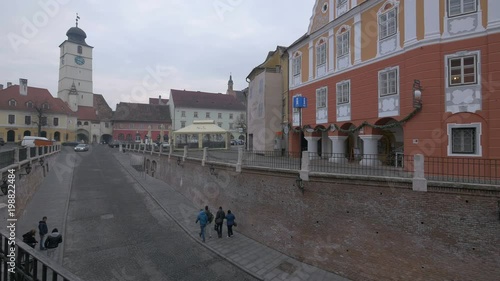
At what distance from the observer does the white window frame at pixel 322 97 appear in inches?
721

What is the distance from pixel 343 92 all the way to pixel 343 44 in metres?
2.92

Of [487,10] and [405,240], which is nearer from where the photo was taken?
[405,240]

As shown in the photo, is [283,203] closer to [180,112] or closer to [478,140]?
[478,140]

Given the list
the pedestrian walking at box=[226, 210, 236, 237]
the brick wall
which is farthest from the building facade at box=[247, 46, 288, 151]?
the pedestrian walking at box=[226, 210, 236, 237]

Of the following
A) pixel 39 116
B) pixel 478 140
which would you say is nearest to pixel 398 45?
pixel 478 140

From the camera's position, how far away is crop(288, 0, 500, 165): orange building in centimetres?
1092

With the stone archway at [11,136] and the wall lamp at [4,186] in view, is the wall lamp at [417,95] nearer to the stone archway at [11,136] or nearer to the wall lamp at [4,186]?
the wall lamp at [4,186]

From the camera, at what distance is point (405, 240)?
9125 millimetres

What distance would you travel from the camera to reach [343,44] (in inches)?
659

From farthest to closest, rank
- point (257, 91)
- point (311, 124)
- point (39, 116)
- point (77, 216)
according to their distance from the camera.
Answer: point (39, 116) < point (257, 91) < point (311, 124) < point (77, 216)

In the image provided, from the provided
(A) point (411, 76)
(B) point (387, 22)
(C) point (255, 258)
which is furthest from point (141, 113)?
(A) point (411, 76)

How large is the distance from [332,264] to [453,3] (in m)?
11.9

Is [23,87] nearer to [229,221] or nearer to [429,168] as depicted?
[229,221]

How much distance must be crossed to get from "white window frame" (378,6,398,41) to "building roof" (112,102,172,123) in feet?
189
